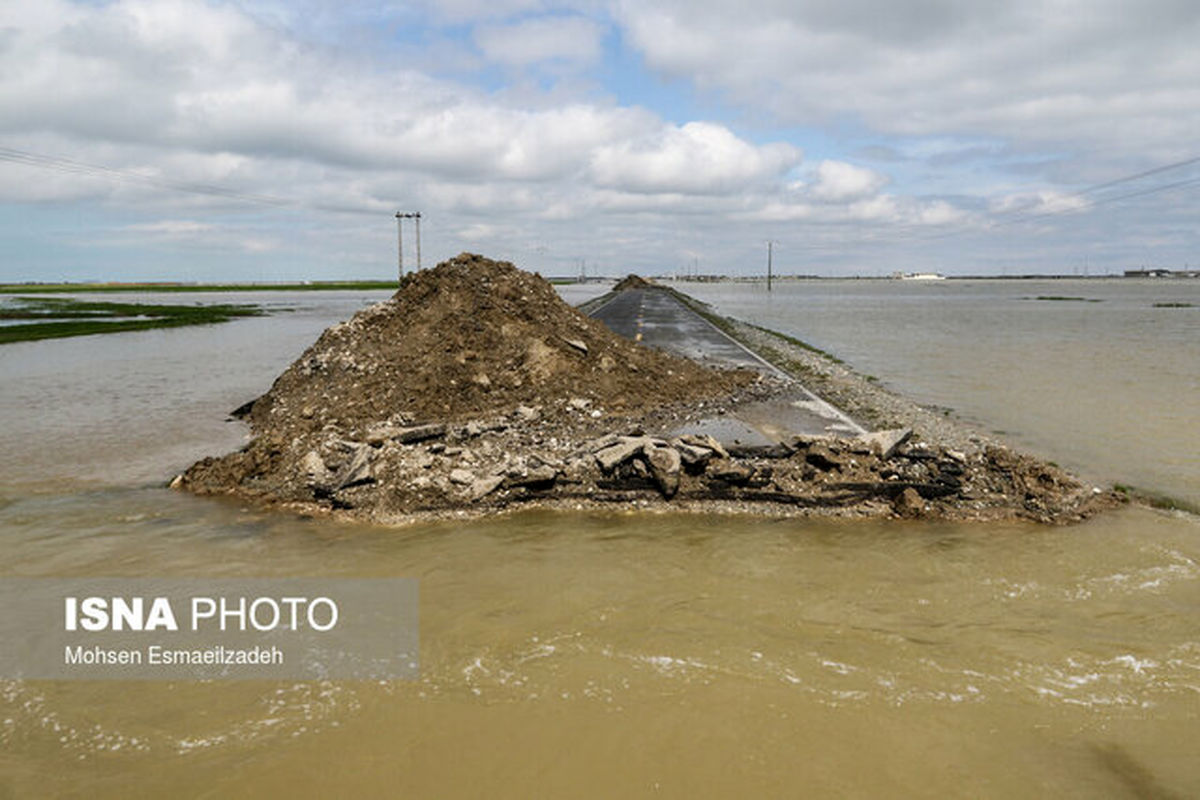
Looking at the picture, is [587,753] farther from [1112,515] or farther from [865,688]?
[1112,515]

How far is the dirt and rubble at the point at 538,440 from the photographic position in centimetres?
965

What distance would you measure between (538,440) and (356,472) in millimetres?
3384

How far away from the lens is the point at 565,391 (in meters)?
15.3

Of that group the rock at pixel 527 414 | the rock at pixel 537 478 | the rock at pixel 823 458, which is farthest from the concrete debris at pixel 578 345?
the rock at pixel 823 458

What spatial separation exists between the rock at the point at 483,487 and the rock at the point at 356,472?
5.32 feet

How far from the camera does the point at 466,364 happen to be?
1588 centimetres

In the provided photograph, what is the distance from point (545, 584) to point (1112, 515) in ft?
26.9

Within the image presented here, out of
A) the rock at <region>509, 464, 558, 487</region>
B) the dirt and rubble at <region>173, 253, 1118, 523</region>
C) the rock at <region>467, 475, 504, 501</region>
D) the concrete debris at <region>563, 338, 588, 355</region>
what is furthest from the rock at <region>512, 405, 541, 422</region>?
the concrete debris at <region>563, 338, 588, 355</region>

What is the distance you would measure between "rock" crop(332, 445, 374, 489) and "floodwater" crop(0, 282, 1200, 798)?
848 millimetres

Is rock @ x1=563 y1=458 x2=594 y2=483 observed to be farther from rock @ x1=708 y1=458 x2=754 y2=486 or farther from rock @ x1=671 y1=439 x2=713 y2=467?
rock @ x1=708 y1=458 x2=754 y2=486

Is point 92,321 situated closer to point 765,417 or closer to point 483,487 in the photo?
point 483,487

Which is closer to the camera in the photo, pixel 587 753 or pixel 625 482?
pixel 587 753

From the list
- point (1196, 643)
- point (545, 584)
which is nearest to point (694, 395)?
point (545, 584)

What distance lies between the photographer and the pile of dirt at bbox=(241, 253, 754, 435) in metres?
14.7
